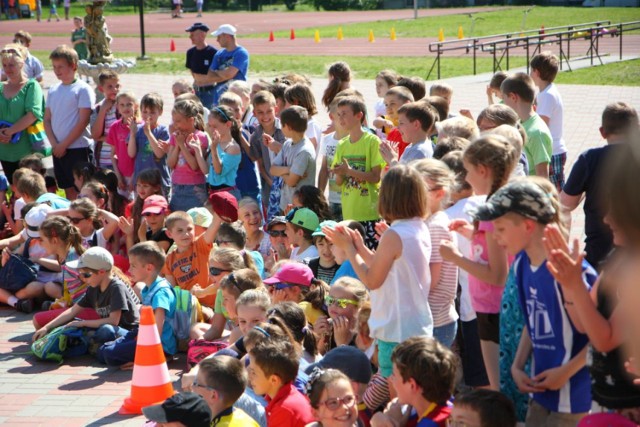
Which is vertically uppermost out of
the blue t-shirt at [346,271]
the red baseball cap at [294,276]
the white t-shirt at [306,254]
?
the blue t-shirt at [346,271]

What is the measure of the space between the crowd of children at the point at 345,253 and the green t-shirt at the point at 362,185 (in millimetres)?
18

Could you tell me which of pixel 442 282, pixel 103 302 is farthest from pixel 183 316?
pixel 442 282

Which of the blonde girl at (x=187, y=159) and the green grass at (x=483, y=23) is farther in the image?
the green grass at (x=483, y=23)

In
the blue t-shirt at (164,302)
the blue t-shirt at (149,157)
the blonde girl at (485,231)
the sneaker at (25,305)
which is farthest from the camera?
the blue t-shirt at (149,157)

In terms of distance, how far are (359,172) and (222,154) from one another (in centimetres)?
212

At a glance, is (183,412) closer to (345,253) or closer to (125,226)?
(345,253)

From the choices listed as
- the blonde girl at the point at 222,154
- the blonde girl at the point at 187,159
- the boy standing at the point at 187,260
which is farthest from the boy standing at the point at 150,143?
the boy standing at the point at 187,260

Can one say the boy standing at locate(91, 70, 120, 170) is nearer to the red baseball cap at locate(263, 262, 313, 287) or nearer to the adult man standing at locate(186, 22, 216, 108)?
the adult man standing at locate(186, 22, 216, 108)

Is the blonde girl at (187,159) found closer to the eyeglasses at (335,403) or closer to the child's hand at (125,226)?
the child's hand at (125,226)

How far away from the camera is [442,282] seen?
582 centimetres

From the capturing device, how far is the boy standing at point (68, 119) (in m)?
11.7

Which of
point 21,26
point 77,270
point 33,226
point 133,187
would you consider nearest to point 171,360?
point 77,270

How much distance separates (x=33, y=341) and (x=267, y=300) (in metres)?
2.82

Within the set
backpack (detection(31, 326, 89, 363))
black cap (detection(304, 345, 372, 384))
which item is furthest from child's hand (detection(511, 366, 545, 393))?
backpack (detection(31, 326, 89, 363))
